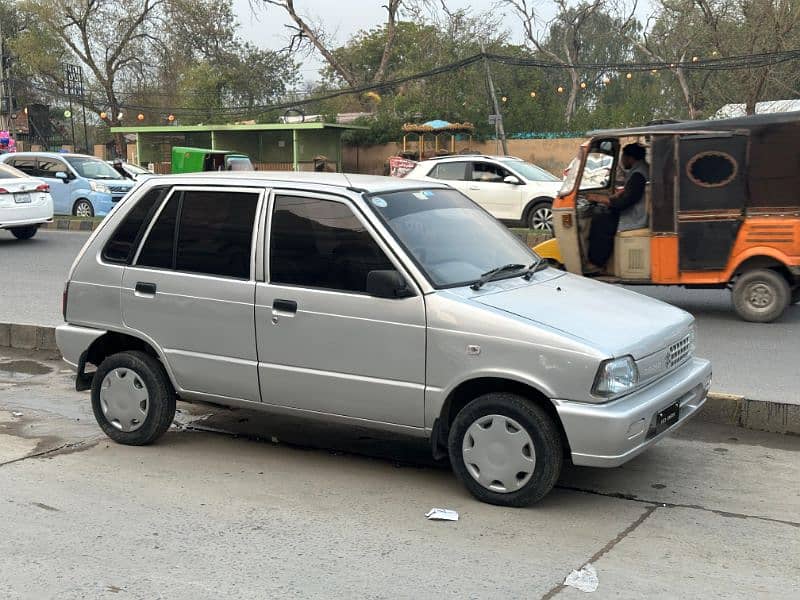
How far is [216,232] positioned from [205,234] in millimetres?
86

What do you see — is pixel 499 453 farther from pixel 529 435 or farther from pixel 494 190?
pixel 494 190

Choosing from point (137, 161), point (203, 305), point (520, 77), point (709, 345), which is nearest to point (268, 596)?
point (203, 305)

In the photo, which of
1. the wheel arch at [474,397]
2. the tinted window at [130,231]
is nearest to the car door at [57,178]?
the tinted window at [130,231]

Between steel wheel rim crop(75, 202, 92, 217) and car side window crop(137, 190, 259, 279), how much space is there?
16.8m

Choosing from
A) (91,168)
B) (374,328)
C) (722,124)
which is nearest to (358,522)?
(374,328)

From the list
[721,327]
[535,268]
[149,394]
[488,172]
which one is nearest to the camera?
[535,268]

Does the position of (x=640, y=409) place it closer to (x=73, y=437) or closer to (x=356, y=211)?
(x=356, y=211)

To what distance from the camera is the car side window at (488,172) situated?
59.9 ft

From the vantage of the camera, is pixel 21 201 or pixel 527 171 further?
pixel 527 171

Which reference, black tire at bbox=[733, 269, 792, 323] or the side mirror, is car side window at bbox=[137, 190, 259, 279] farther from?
black tire at bbox=[733, 269, 792, 323]

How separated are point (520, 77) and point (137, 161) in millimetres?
18429

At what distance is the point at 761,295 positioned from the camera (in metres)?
9.52

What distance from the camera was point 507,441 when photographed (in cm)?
477

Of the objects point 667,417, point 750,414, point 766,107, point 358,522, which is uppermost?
point 766,107
